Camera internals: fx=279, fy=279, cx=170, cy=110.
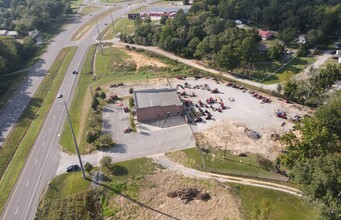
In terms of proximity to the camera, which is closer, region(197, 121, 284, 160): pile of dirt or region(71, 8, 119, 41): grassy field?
region(197, 121, 284, 160): pile of dirt

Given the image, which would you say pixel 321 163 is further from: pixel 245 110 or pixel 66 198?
pixel 66 198

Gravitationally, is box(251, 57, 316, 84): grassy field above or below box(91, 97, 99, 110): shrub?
above

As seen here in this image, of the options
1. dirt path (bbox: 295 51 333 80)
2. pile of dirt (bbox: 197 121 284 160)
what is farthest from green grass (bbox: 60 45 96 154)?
dirt path (bbox: 295 51 333 80)

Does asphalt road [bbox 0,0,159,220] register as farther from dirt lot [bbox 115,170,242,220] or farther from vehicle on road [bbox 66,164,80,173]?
dirt lot [bbox 115,170,242,220]

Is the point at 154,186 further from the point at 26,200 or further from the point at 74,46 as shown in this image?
the point at 74,46

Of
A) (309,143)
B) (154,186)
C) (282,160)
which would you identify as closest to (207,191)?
(154,186)

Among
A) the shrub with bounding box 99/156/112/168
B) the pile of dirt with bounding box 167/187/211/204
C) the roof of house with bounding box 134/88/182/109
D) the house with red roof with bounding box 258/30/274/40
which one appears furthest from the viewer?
the house with red roof with bounding box 258/30/274/40

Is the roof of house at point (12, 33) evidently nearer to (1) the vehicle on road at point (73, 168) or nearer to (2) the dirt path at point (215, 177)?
(1) the vehicle on road at point (73, 168)
